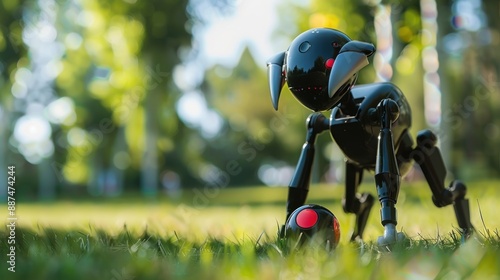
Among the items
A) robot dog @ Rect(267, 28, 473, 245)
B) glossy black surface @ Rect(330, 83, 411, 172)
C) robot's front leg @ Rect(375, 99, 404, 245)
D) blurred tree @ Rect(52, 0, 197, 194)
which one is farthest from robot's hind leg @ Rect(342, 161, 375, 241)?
blurred tree @ Rect(52, 0, 197, 194)

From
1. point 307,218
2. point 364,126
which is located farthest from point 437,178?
point 307,218

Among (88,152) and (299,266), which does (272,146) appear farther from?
(299,266)

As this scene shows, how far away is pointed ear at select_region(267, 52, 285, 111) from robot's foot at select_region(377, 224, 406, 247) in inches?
29.6

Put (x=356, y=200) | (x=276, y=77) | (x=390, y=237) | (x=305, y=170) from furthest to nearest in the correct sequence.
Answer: (x=356, y=200) < (x=305, y=170) < (x=276, y=77) < (x=390, y=237)

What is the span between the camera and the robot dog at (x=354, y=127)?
2.48 meters

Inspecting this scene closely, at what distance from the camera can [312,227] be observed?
2434mm

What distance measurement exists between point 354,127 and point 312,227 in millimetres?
574

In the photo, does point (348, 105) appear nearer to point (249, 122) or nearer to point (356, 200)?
point (356, 200)

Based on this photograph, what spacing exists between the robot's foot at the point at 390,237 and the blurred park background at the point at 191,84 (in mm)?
4426

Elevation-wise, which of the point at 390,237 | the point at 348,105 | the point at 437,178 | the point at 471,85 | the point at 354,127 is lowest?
the point at 390,237

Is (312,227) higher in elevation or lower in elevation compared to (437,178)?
lower

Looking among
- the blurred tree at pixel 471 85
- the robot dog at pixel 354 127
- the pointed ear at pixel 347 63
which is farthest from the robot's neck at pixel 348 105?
the blurred tree at pixel 471 85

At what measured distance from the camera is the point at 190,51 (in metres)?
14.6

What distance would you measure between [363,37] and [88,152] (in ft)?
70.4
